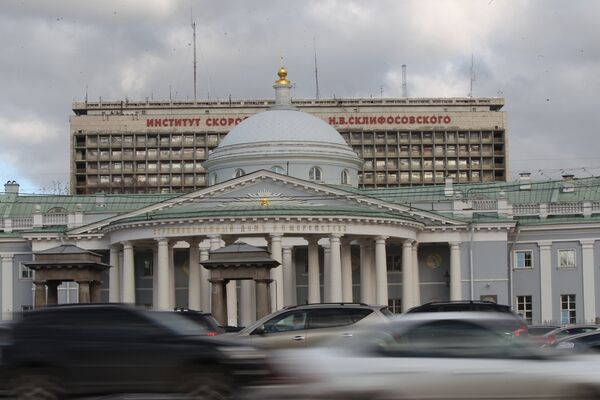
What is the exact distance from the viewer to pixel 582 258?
279 ft

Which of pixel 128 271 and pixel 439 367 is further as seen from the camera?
pixel 128 271

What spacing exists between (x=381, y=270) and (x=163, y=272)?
1243 centimetres

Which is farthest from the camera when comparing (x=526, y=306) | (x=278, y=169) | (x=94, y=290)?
(x=278, y=169)

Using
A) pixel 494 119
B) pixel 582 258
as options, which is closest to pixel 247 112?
pixel 494 119

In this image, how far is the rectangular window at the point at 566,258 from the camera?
85.4m

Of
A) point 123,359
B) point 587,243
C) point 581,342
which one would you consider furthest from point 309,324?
point 587,243

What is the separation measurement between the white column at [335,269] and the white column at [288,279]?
2909mm

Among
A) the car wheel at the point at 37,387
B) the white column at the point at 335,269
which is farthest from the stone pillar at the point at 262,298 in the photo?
the car wheel at the point at 37,387

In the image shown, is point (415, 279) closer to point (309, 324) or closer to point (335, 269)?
point (335, 269)

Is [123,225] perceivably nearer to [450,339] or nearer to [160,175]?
[450,339]

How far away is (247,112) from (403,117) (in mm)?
18304

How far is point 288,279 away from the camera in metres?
78.6

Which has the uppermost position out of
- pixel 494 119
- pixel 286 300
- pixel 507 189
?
pixel 494 119

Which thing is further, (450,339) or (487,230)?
(487,230)
